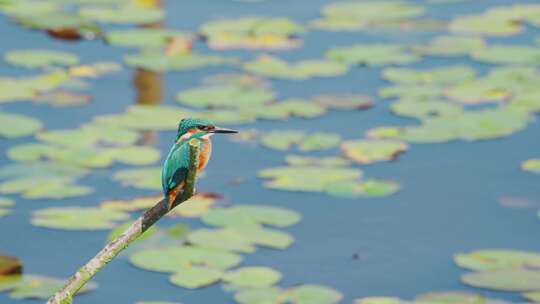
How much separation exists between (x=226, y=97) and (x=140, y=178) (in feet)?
3.42

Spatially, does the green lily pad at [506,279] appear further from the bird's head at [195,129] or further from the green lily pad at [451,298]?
the bird's head at [195,129]

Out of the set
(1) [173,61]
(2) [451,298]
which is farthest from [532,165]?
(1) [173,61]

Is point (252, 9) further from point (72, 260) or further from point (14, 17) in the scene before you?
point (72, 260)

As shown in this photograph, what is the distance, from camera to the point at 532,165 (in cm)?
596

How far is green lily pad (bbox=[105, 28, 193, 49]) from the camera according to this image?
752cm

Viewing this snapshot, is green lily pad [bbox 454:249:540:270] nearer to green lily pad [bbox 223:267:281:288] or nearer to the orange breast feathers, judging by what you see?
green lily pad [bbox 223:267:281:288]

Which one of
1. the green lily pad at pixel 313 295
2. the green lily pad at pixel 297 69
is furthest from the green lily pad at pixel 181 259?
the green lily pad at pixel 297 69

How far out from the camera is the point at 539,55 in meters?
7.26

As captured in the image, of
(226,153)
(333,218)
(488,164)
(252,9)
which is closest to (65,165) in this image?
(226,153)

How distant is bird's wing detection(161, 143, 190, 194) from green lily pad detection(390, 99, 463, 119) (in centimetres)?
337

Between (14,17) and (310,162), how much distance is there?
2746mm

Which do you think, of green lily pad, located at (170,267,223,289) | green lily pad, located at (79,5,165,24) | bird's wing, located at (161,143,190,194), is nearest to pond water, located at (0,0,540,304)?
green lily pad, located at (170,267,223,289)

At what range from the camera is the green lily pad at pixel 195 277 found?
16.0ft

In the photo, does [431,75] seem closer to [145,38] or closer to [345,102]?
[345,102]
